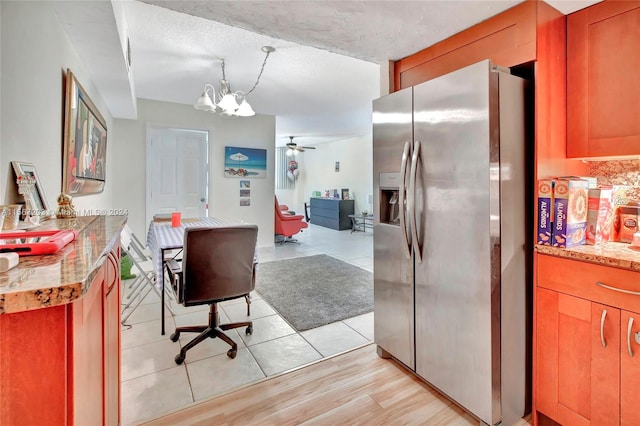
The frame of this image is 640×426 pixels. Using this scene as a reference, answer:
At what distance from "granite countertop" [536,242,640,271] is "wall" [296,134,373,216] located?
253 inches

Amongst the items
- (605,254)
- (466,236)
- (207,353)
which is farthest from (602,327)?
(207,353)

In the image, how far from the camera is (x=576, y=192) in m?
1.49

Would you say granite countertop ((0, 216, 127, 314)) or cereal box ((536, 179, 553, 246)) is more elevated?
cereal box ((536, 179, 553, 246))

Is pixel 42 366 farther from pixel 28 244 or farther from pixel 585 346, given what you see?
pixel 585 346

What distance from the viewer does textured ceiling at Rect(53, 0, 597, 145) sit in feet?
5.40

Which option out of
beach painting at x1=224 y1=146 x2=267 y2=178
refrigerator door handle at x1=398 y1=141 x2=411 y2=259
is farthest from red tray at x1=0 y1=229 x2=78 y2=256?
beach painting at x1=224 y1=146 x2=267 y2=178

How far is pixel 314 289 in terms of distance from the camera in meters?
3.71

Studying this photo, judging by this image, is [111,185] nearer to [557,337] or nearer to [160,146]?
[160,146]

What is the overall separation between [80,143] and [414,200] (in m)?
2.39

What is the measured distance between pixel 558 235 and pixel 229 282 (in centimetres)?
197

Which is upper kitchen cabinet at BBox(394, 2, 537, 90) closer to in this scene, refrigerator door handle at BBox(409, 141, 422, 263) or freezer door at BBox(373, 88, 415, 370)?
freezer door at BBox(373, 88, 415, 370)

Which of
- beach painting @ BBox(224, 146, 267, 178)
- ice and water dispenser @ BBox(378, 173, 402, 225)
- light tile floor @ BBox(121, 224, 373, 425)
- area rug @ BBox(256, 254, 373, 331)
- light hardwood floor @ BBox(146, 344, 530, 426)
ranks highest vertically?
beach painting @ BBox(224, 146, 267, 178)

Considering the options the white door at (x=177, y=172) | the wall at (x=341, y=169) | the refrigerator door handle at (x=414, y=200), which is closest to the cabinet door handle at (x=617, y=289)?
the refrigerator door handle at (x=414, y=200)

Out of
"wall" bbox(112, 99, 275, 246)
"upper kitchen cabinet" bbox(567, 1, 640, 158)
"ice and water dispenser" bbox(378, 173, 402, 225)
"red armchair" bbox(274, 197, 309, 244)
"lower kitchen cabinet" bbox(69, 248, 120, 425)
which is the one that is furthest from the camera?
"red armchair" bbox(274, 197, 309, 244)
